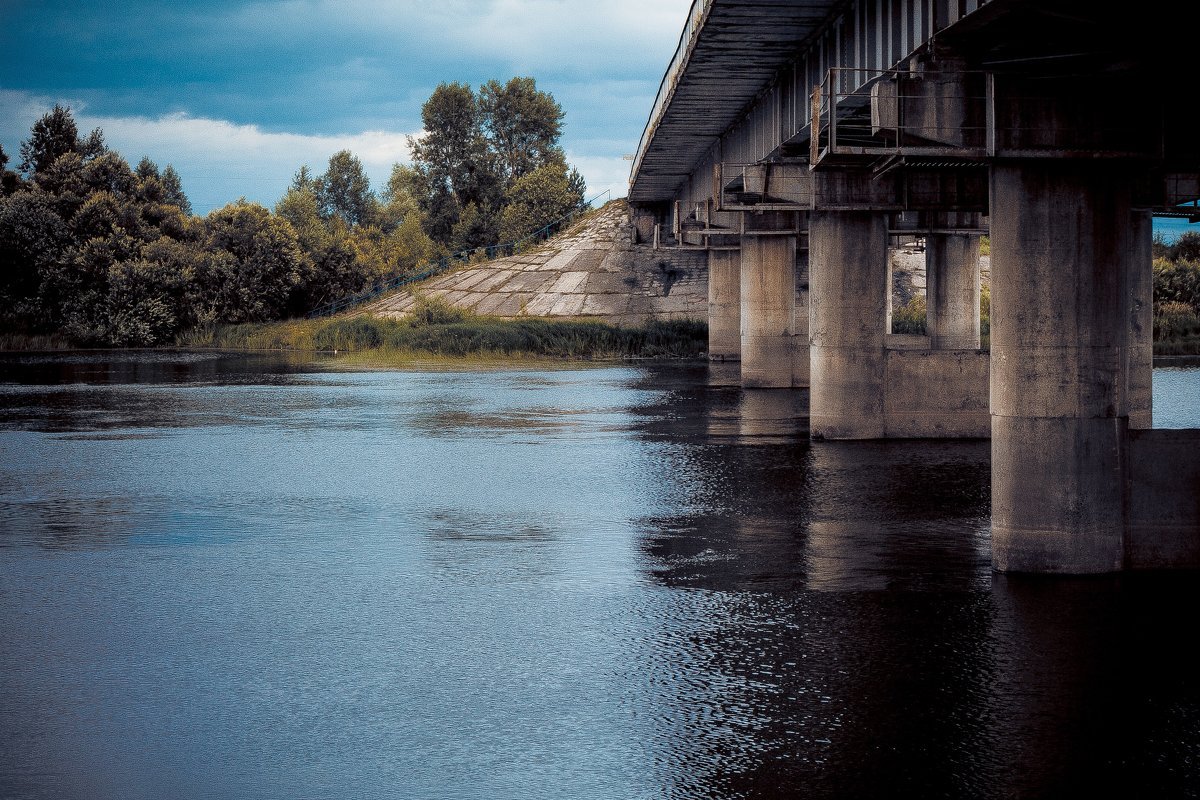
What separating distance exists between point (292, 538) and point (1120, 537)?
9.91m

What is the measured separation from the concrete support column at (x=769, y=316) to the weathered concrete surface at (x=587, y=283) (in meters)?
32.6

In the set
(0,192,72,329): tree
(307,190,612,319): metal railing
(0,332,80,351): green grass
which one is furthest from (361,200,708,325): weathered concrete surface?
(0,192,72,329): tree

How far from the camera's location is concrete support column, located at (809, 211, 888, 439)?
29.9 metres

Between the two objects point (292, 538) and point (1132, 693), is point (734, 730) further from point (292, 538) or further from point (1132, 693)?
point (292, 538)

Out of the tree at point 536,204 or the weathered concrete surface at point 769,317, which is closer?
the weathered concrete surface at point 769,317

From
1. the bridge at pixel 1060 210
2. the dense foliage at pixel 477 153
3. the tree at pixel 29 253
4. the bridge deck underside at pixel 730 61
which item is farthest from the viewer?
the dense foliage at pixel 477 153

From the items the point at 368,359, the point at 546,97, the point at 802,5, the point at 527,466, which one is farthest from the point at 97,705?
the point at 546,97

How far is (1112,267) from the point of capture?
1520 cm

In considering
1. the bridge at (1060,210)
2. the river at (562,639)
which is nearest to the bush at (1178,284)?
the river at (562,639)

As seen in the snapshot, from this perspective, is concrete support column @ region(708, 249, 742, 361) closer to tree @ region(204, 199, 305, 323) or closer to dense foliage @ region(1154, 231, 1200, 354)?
dense foliage @ region(1154, 231, 1200, 354)

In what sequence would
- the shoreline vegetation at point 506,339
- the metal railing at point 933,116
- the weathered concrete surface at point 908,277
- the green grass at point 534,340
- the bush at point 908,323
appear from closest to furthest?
the metal railing at point 933,116, the bush at point 908,323, the shoreline vegetation at point 506,339, the green grass at point 534,340, the weathered concrete surface at point 908,277

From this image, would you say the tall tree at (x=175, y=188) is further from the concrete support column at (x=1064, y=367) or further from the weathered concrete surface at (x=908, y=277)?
the concrete support column at (x=1064, y=367)

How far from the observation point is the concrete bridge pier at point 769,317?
48031 millimetres

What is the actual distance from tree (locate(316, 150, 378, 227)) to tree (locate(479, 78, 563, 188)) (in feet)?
210
